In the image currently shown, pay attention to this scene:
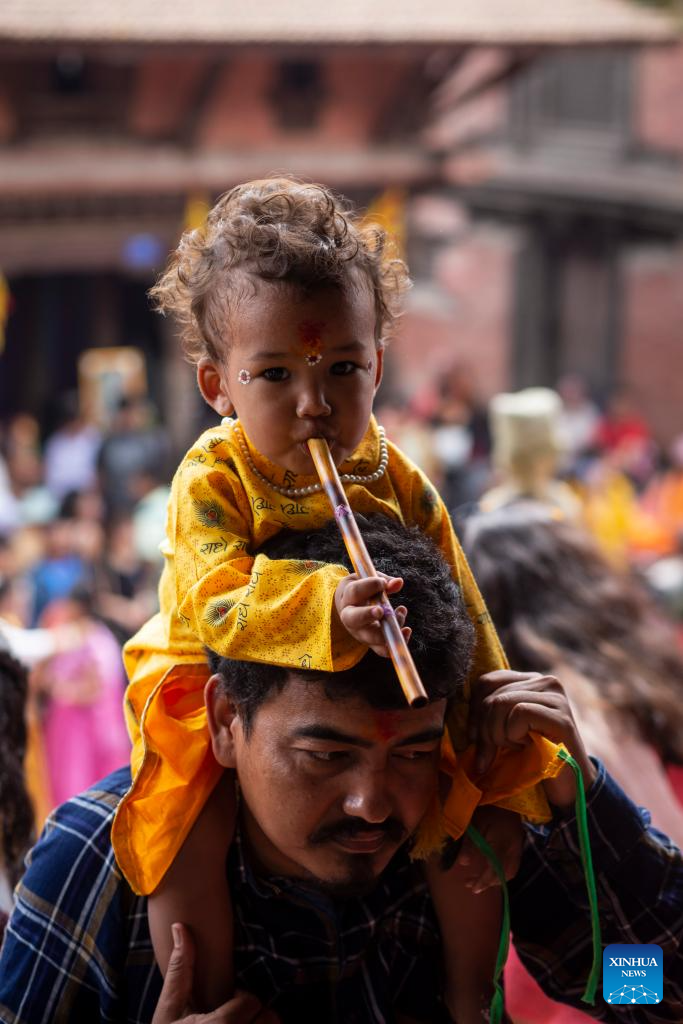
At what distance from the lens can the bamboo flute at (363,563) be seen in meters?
1.58

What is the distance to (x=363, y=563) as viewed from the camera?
1.71m

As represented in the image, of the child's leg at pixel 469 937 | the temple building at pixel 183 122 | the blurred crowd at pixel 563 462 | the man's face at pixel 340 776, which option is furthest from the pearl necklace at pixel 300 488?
the temple building at pixel 183 122

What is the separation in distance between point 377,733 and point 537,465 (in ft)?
15.3

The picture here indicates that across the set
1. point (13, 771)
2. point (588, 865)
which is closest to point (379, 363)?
point (588, 865)

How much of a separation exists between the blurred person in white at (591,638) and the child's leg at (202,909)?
3.49 feet

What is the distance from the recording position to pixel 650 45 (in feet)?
39.9

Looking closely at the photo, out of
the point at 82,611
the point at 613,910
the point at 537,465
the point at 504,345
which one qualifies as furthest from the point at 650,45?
the point at 613,910

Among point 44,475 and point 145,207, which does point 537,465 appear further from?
point 145,207

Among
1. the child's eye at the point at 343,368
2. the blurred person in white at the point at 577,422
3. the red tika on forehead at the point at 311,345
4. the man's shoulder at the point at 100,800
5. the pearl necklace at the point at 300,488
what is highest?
the red tika on forehead at the point at 311,345

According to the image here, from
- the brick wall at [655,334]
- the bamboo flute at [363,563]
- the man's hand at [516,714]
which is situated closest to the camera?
the bamboo flute at [363,563]

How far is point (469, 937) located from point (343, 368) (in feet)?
3.02

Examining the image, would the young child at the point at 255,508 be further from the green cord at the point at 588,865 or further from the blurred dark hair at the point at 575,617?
the blurred dark hair at the point at 575,617

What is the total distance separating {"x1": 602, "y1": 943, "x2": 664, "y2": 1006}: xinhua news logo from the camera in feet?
6.96

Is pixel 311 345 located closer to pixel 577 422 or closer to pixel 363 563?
pixel 363 563
